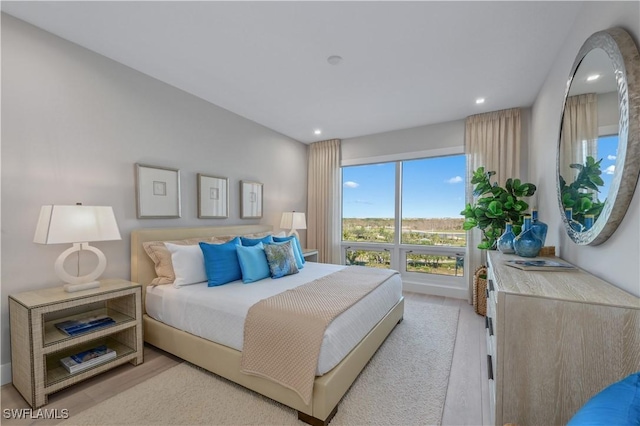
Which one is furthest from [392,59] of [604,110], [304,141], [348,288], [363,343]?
[304,141]

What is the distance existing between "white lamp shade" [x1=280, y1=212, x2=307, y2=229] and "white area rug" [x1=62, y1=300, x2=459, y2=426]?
2.37 metres

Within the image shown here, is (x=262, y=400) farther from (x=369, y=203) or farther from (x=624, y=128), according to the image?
(x=369, y=203)

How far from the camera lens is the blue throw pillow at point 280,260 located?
2.75m

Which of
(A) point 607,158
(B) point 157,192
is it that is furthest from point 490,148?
(B) point 157,192

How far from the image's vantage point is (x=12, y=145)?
1.95 m

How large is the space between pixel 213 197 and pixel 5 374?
222 centimetres

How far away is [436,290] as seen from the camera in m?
4.21

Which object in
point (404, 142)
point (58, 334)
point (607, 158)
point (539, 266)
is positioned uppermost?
point (404, 142)

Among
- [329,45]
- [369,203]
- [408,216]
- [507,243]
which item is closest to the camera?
[329,45]

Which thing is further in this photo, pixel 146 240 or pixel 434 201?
pixel 434 201

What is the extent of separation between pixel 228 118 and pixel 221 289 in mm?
2409

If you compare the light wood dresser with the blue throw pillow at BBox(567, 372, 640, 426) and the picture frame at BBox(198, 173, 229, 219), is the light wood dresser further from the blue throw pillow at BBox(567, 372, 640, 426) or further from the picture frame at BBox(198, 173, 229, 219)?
the picture frame at BBox(198, 173, 229, 219)

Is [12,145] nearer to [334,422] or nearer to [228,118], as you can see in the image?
[228,118]

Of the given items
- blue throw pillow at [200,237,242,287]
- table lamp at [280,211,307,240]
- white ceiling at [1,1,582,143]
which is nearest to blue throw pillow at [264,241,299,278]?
blue throw pillow at [200,237,242,287]
